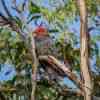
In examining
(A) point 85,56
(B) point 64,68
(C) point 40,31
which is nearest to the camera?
(A) point 85,56

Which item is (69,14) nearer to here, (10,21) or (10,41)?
(10,41)

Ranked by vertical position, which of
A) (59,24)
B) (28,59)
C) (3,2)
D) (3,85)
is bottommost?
(3,85)

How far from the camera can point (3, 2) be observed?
3689 mm

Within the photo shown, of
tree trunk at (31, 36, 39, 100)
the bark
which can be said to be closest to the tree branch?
the bark

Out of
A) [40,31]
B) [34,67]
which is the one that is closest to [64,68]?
[34,67]

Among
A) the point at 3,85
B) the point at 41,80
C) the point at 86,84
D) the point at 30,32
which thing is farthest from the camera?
the point at 3,85

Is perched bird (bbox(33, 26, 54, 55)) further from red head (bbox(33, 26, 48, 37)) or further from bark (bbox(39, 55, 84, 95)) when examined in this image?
bark (bbox(39, 55, 84, 95))

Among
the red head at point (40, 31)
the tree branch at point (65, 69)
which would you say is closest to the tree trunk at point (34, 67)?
the tree branch at point (65, 69)

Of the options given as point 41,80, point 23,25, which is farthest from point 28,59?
point 23,25

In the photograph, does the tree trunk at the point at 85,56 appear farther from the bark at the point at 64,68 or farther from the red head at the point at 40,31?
the red head at the point at 40,31

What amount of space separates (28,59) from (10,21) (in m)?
0.55

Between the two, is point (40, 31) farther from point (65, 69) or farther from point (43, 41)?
point (65, 69)

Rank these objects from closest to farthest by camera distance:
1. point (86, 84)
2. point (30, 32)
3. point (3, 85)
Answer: point (86, 84)
point (30, 32)
point (3, 85)

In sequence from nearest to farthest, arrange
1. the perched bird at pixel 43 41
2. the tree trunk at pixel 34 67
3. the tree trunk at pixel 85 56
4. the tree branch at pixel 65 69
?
1. the tree trunk at pixel 85 56
2. the tree trunk at pixel 34 67
3. the tree branch at pixel 65 69
4. the perched bird at pixel 43 41
